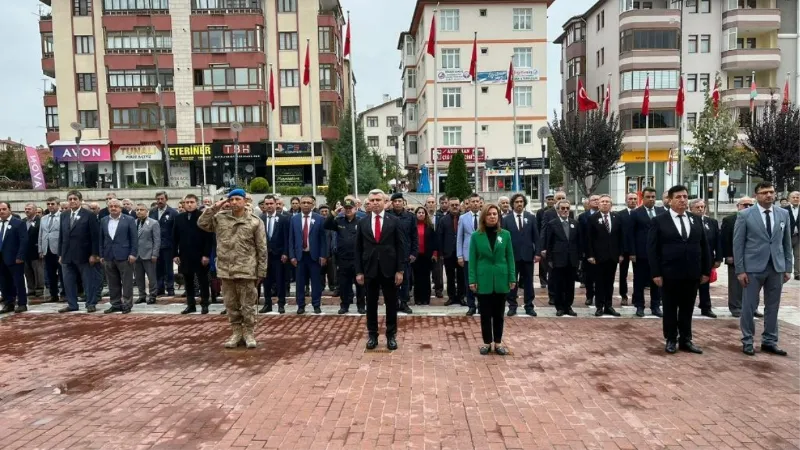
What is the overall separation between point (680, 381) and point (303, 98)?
42.6 meters

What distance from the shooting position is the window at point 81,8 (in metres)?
43.8

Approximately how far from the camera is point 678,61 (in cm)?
4500

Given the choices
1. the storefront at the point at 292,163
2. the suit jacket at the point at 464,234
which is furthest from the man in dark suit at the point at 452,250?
the storefront at the point at 292,163

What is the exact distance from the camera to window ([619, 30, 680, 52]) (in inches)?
1762

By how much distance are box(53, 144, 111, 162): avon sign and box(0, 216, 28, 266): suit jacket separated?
37.0 metres

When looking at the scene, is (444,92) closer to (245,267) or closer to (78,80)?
(78,80)

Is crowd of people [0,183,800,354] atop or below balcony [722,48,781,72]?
below

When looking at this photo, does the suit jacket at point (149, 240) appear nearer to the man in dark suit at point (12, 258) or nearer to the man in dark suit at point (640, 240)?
the man in dark suit at point (12, 258)

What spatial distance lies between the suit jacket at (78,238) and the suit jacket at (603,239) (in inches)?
352

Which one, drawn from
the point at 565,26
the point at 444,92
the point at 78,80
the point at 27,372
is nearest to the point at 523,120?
the point at 444,92

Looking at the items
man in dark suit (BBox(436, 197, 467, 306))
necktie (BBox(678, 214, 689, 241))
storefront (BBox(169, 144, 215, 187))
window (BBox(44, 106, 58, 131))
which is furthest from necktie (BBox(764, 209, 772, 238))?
window (BBox(44, 106, 58, 131))

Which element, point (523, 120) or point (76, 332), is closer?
point (76, 332)

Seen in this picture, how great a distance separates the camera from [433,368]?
6.86 m

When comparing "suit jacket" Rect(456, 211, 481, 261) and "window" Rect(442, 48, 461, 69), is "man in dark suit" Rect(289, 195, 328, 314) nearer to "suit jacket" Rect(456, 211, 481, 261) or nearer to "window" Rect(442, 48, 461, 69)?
"suit jacket" Rect(456, 211, 481, 261)
